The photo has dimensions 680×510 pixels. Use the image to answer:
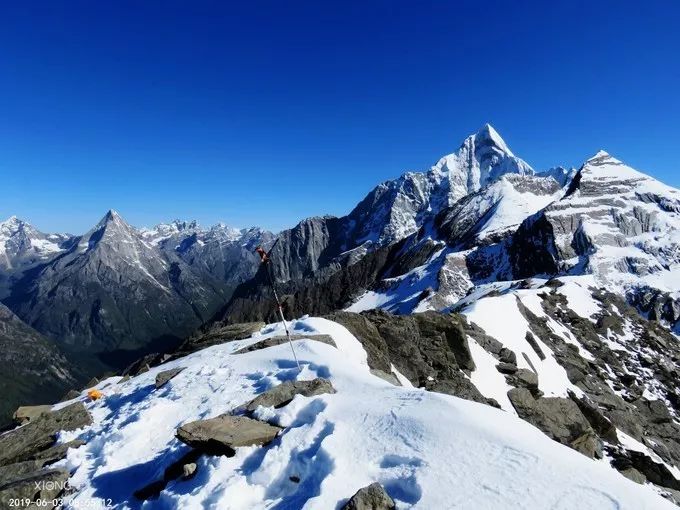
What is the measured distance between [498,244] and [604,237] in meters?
40.2

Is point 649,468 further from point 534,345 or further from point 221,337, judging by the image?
point 221,337

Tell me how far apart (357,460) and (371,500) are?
1.95 m

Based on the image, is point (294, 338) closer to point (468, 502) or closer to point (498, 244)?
point (468, 502)

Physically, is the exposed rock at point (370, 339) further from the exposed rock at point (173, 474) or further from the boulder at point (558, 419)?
the exposed rock at point (173, 474)

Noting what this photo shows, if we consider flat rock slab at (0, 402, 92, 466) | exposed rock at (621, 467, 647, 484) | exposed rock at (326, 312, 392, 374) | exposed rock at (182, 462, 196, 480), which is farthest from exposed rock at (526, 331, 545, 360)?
flat rock slab at (0, 402, 92, 466)

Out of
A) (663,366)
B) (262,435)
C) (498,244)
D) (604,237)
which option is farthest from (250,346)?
(498,244)

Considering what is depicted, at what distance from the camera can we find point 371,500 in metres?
10.4

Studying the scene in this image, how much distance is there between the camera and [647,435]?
126 feet

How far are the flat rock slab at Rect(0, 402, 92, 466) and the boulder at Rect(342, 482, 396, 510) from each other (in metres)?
A: 14.5

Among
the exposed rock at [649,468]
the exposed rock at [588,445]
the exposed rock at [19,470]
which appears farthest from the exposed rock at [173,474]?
the exposed rock at [649,468]

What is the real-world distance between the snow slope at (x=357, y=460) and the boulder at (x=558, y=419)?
1246cm

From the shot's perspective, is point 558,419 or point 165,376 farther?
point 558,419

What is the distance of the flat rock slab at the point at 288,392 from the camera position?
16.8 metres

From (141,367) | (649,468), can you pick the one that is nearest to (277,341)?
(141,367)
